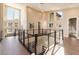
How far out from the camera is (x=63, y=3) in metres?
2.00

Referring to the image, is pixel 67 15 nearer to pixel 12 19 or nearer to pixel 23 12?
pixel 23 12

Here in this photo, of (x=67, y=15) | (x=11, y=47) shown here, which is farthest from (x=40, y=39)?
(x=67, y=15)

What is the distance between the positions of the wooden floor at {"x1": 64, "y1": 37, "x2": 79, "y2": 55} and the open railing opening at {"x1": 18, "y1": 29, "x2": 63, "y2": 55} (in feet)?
0.42

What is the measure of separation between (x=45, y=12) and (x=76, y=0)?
0.56m

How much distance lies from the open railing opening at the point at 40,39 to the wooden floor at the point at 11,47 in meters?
0.09

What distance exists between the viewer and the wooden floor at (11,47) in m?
1.92

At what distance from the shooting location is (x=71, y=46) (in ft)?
6.45

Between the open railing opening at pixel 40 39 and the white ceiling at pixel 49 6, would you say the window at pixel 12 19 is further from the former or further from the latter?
the white ceiling at pixel 49 6

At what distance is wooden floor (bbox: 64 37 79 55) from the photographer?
6.43ft

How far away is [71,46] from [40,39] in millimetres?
536

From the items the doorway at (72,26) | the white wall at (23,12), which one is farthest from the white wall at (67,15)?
the white wall at (23,12)

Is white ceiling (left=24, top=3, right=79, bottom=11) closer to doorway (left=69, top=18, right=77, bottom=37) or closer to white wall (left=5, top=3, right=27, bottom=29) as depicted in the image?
white wall (left=5, top=3, right=27, bottom=29)

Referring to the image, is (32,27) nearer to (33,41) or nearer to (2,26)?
(33,41)

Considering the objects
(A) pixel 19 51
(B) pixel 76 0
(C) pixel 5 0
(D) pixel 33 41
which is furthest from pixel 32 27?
(B) pixel 76 0
